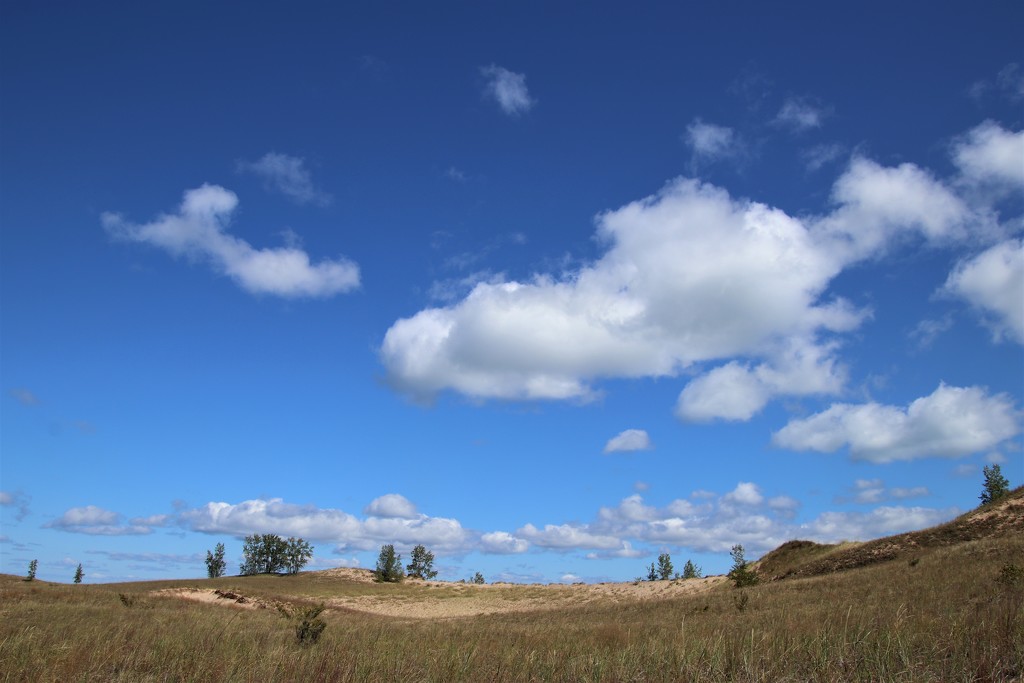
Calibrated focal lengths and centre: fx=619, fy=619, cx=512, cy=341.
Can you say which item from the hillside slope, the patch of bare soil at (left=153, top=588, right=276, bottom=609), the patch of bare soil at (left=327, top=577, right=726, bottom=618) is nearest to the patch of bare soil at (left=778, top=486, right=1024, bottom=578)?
the hillside slope

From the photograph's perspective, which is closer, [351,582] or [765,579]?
[765,579]

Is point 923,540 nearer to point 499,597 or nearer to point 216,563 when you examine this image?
point 499,597

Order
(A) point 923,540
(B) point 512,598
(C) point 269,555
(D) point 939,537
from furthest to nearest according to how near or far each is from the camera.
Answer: (C) point 269,555
(B) point 512,598
(A) point 923,540
(D) point 939,537

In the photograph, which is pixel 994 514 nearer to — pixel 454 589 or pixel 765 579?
pixel 765 579

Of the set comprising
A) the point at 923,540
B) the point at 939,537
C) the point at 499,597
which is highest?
the point at 939,537

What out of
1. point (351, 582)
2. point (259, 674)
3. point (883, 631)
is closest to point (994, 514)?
point (883, 631)

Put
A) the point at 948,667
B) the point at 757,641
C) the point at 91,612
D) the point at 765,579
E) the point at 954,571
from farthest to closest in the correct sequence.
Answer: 1. the point at 765,579
2. the point at 954,571
3. the point at 91,612
4. the point at 757,641
5. the point at 948,667

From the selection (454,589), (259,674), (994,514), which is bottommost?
(454,589)

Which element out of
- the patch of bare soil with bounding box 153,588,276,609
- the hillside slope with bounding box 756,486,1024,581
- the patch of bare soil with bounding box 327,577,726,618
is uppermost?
the hillside slope with bounding box 756,486,1024,581

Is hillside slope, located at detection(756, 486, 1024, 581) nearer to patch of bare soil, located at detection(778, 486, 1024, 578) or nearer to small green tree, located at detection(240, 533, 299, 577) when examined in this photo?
patch of bare soil, located at detection(778, 486, 1024, 578)

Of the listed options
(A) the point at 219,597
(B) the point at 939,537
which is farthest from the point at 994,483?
(A) the point at 219,597

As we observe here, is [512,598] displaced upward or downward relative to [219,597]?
downward

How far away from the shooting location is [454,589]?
251 feet

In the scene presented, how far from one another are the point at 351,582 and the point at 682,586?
45.8 meters
